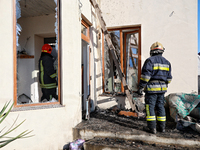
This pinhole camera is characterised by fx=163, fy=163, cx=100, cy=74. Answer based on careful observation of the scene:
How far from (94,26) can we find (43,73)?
91.6 inches

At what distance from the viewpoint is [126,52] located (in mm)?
6047

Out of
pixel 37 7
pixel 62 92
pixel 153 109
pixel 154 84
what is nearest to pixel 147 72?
pixel 154 84

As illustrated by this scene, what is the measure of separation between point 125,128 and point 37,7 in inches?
169

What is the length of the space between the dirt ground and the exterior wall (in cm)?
61

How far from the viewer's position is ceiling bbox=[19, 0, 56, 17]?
455cm

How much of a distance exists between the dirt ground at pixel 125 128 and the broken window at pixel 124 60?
1.27 metres

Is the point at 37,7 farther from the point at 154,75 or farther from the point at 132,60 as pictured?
the point at 154,75

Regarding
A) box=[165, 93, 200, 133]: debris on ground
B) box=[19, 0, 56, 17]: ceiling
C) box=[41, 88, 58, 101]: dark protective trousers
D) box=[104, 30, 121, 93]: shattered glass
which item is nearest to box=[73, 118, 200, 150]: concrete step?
box=[165, 93, 200, 133]: debris on ground

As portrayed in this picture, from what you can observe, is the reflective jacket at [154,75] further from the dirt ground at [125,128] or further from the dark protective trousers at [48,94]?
the dark protective trousers at [48,94]

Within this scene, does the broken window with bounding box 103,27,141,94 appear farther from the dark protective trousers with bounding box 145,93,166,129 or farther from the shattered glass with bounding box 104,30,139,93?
the dark protective trousers with bounding box 145,93,166,129

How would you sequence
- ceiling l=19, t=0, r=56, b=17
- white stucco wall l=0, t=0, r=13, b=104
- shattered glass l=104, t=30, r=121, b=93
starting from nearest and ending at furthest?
1. white stucco wall l=0, t=0, r=13, b=104
2. ceiling l=19, t=0, r=56, b=17
3. shattered glass l=104, t=30, r=121, b=93

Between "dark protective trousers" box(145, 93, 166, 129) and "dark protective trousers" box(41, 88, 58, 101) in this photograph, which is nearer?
"dark protective trousers" box(145, 93, 166, 129)

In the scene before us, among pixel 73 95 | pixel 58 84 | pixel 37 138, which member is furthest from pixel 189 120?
pixel 37 138

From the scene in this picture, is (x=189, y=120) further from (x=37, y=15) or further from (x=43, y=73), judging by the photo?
Answer: (x=37, y=15)
